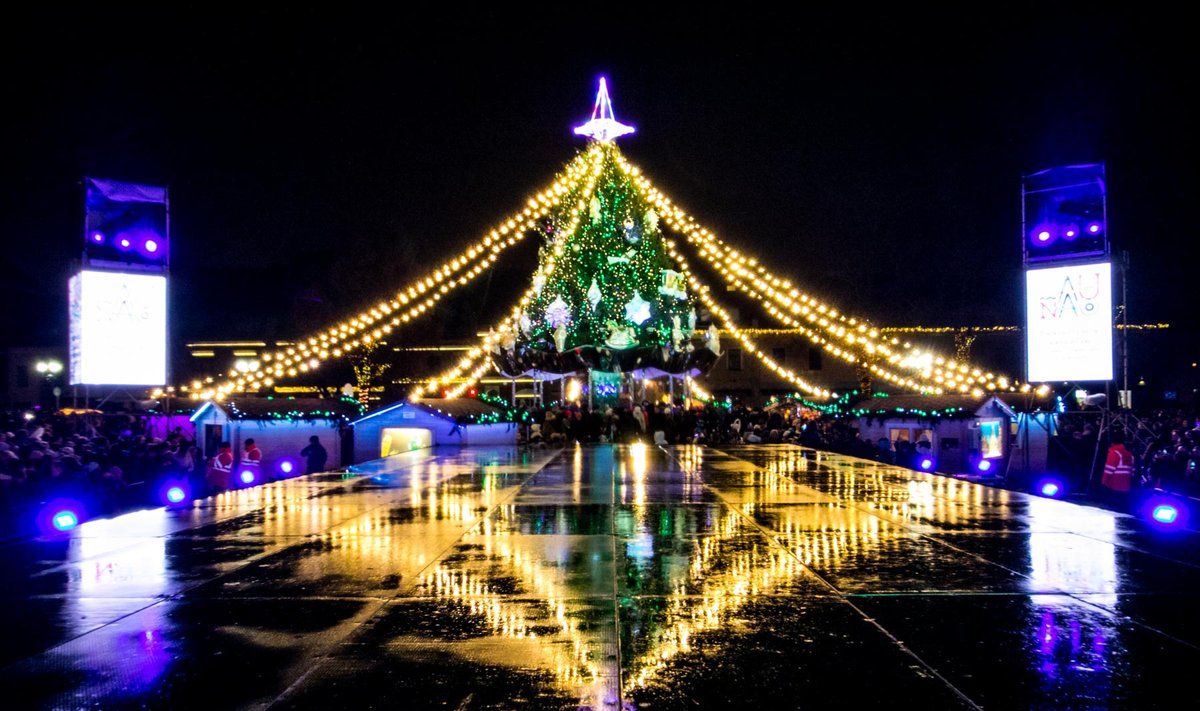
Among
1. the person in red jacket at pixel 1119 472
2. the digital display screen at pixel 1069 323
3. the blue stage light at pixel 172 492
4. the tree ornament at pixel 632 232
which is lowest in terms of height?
the blue stage light at pixel 172 492

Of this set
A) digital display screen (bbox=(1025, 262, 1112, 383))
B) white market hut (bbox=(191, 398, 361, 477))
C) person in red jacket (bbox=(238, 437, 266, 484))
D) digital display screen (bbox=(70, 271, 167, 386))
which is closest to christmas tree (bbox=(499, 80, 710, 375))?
white market hut (bbox=(191, 398, 361, 477))

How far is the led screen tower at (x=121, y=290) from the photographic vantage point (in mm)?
21969

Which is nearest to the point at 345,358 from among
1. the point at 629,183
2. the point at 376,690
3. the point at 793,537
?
the point at 629,183

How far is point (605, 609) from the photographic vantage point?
6.11m

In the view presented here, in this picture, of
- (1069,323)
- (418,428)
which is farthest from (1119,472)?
(418,428)

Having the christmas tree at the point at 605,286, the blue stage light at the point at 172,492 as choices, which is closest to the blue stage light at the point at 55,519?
the blue stage light at the point at 172,492

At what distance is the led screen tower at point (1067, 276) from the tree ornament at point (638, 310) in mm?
15137

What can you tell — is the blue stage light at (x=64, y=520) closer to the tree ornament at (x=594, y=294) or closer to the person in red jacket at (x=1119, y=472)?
the person in red jacket at (x=1119, y=472)

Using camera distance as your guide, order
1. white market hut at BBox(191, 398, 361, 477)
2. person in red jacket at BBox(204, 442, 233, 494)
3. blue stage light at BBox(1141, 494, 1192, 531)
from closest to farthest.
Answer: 1. blue stage light at BBox(1141, 494, 1192, 531)
2. person in red jacket at BBox(204, 442, 233, 494)
3. white market hut at BBox(191, 398, 361, 477)

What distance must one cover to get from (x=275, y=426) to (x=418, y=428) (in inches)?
155

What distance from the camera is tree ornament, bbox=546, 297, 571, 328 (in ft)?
104

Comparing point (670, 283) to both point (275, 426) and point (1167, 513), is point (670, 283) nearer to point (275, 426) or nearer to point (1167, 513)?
point (275, 426)

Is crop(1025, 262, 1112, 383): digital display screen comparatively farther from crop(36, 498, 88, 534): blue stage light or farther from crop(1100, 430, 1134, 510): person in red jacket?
crop(36, 498, 88, 534): blue stage light

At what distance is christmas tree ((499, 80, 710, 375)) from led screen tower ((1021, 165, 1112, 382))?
15149 mm
